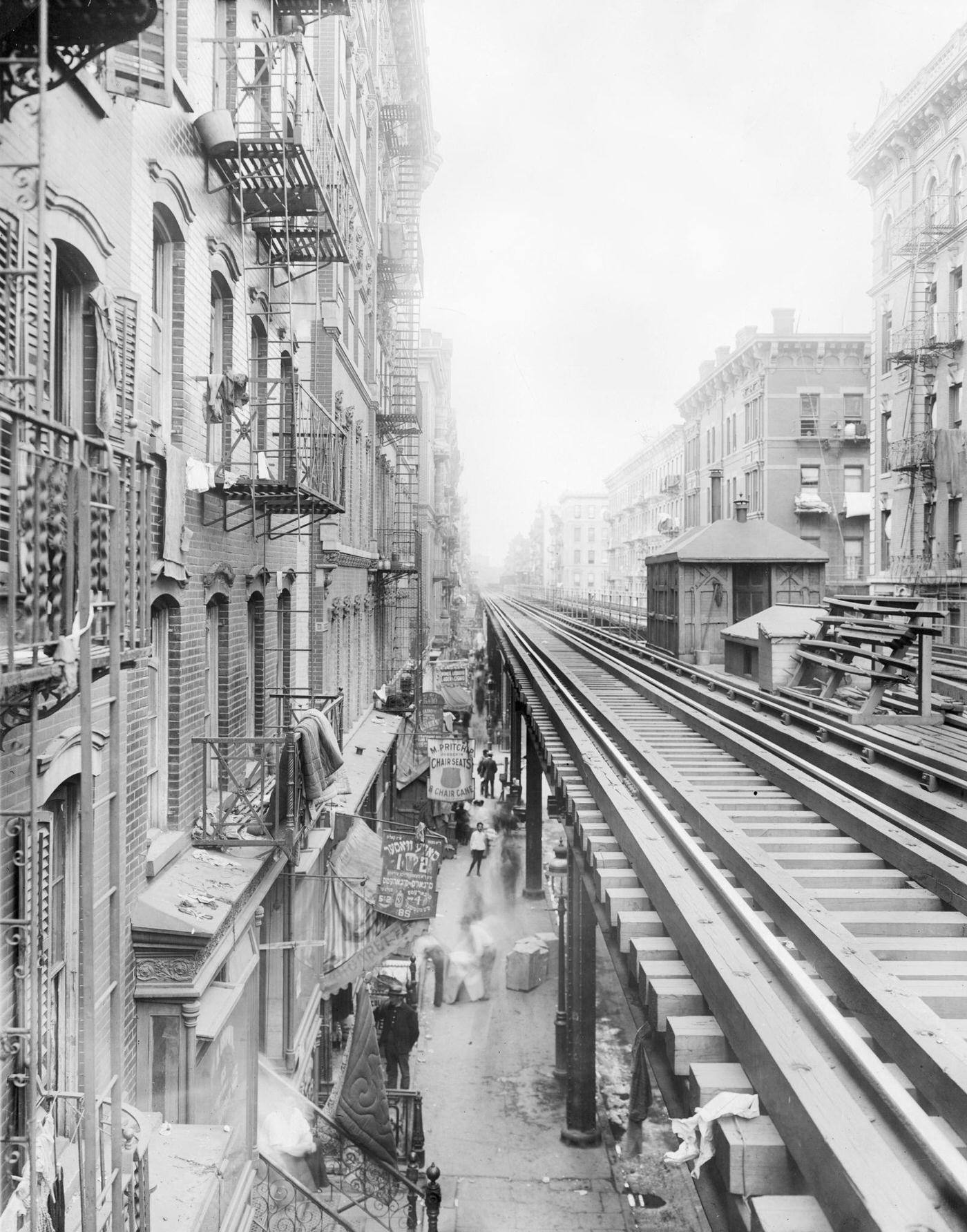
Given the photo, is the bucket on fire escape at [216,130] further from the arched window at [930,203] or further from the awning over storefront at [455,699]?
the arched window at [930,203]

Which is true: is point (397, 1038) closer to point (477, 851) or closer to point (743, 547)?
point (477, 851)

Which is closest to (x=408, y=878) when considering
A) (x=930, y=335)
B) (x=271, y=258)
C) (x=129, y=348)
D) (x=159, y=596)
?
(x=159, y=596)

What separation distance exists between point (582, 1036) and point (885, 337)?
118ft

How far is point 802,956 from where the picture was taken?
21.3ft

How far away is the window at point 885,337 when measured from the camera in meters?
39.8

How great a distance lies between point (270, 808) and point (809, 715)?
28.7ft

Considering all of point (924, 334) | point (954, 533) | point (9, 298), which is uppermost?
point (924, 334)

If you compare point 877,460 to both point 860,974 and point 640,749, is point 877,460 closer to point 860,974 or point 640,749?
point 640,749

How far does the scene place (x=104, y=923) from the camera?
702 cm

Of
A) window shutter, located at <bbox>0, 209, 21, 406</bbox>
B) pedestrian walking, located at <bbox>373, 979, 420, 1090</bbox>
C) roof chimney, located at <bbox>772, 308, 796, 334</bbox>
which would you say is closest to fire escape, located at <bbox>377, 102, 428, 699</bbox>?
pedestrian walking, located at <bbox>373, 979, 420, 1090</bbox>

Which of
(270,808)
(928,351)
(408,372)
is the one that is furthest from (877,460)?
(270,808)

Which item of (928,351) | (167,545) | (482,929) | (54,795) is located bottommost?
(482,929)

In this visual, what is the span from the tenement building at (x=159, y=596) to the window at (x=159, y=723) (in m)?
0.03

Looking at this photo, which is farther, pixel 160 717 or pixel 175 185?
pixel 160 717
